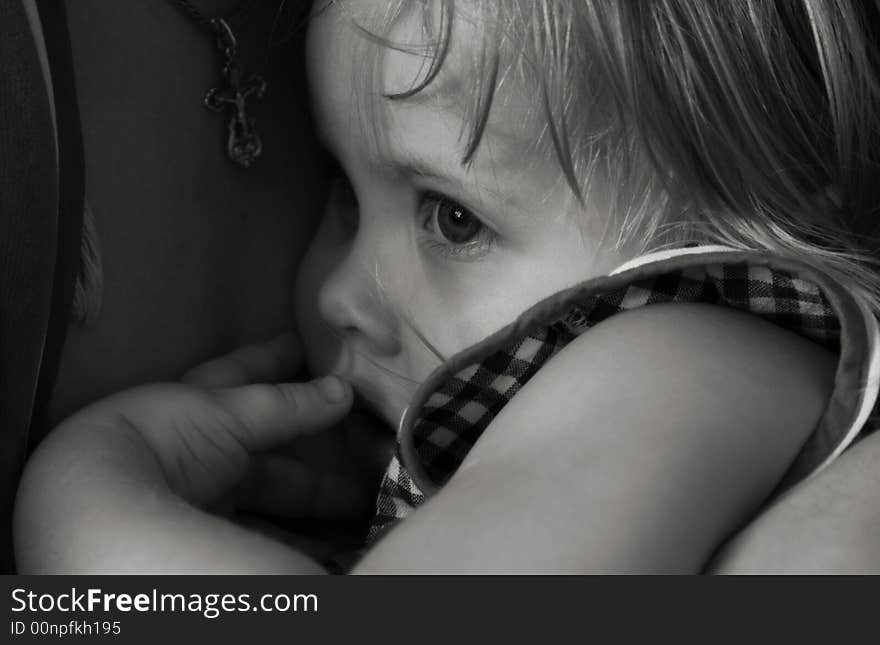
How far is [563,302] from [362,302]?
215mm

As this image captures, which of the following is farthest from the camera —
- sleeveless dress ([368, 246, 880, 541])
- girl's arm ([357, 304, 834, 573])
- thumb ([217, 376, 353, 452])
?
thumb ([217, 376, 353, 452])

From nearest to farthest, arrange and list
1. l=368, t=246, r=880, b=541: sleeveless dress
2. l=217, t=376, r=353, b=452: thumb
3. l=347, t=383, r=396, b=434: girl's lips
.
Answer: l=368, t=246, r=880, b=541: sleeveless dress < l=217, t=376, r=353, b=452: thumb < l=347, t=383, r=396, b=434: girl's lips

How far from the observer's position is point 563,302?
628 mm

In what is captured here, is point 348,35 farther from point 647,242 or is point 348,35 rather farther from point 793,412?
point 793,412

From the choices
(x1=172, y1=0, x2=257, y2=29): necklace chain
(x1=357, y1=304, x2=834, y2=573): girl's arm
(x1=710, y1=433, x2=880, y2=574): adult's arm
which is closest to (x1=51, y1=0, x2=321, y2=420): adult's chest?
(x1=172, y1=0, x2=257, y2=29): necklace chain

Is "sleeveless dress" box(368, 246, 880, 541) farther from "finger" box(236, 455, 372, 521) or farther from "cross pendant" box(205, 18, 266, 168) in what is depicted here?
"cross pendant" box(205, 18, 266, 168)

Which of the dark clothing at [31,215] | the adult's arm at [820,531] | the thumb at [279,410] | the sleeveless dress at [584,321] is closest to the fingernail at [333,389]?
the thumb at [279,410]

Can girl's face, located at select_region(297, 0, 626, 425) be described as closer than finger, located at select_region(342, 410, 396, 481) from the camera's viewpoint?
Yes

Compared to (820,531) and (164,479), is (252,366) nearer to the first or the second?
(164,479)

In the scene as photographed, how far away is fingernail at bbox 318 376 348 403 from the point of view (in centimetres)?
77

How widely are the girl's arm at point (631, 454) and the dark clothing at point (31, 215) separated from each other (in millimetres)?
201

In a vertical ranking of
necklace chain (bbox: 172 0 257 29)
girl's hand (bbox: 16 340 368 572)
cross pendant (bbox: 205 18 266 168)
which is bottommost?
girl's hand (bbox: 16 340 368 572)

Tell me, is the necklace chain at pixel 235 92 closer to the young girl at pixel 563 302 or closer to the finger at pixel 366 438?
the young girl at pixel 563 302

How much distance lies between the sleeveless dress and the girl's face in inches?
2.6
